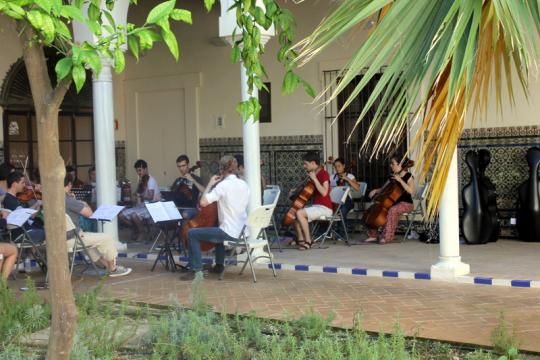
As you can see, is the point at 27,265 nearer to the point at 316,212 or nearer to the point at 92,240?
the point at 92,240

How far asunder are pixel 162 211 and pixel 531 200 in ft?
16.7

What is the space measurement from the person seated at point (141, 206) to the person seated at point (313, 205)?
279 cm

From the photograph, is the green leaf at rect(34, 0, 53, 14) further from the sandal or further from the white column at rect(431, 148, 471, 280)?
the sandal

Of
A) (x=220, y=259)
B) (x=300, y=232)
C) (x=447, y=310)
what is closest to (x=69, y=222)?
(x=220, y=259)

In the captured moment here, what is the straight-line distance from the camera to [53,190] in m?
4.52

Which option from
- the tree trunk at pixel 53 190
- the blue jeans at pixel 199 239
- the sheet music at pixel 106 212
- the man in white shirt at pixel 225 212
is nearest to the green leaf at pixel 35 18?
the tree trunk at pixel 53 190

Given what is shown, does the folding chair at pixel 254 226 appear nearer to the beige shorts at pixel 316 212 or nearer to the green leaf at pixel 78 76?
the beige shorts at pixel 316 212

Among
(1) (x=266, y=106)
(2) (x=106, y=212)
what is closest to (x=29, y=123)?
(1) (x=266, y=106)

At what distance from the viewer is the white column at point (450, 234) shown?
866 cm

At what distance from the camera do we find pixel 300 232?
11219 mm

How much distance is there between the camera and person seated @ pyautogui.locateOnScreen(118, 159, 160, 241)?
1273cm

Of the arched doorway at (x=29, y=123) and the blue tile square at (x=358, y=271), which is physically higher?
the arched doorway at (x=29, y=123)

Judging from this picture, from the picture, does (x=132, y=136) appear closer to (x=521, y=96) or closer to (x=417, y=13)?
(x=521, y=96)

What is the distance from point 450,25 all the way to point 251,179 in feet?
22.2
